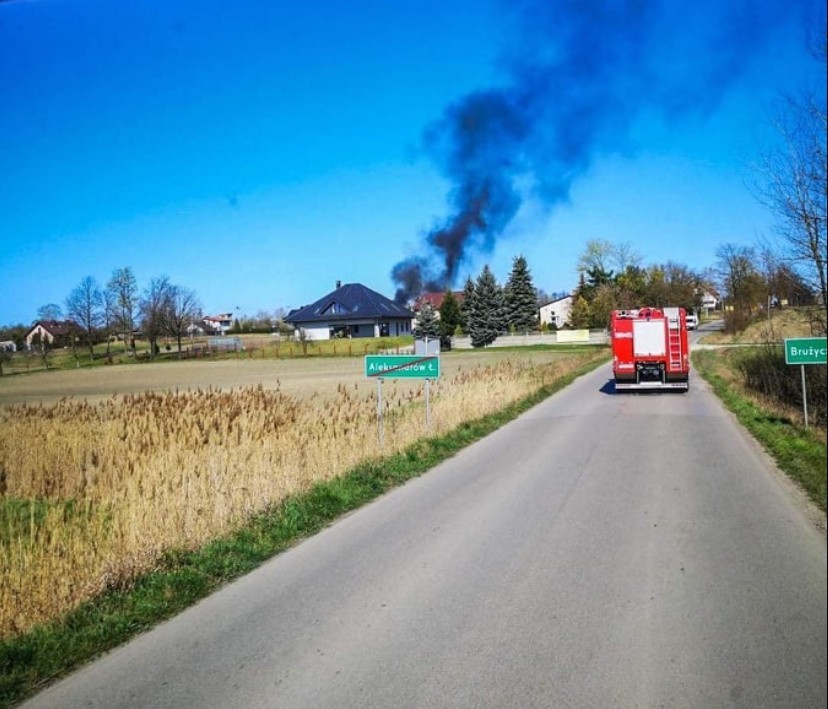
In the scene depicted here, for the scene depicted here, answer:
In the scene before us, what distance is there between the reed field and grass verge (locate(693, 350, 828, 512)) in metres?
5.25

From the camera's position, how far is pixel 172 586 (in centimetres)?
566

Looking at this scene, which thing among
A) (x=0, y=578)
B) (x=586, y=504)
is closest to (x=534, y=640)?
(x=586, y=504)

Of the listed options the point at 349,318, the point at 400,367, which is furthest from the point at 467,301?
the point at 400,367

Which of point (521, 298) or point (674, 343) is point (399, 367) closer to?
point (674, 343)

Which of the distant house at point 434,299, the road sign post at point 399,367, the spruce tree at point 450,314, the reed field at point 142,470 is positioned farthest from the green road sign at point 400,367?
the spruce tree at point 450,314

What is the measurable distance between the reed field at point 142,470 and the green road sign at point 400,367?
1.09 m

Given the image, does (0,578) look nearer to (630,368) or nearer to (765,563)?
(765,563)

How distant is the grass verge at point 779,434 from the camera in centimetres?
125

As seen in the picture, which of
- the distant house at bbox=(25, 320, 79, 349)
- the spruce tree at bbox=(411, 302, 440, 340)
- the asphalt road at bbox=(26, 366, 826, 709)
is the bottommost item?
the asphalt road at bbox=(26, 366, 826, 709)

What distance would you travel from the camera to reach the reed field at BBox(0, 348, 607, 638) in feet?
19.1

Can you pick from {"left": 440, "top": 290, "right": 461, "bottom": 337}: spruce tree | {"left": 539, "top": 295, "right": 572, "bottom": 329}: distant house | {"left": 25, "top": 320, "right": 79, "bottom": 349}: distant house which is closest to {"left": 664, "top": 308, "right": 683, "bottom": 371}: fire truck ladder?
{"left": 25, "top": 320, "right": 79, "bottom": 349}: distant house

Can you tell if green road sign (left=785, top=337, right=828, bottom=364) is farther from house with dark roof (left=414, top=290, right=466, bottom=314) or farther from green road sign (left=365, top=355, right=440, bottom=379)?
house with dark roof (left=414, top=290, right=466, bottom=314)

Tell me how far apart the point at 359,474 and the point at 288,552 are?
340 cm

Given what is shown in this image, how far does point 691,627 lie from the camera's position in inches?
164
